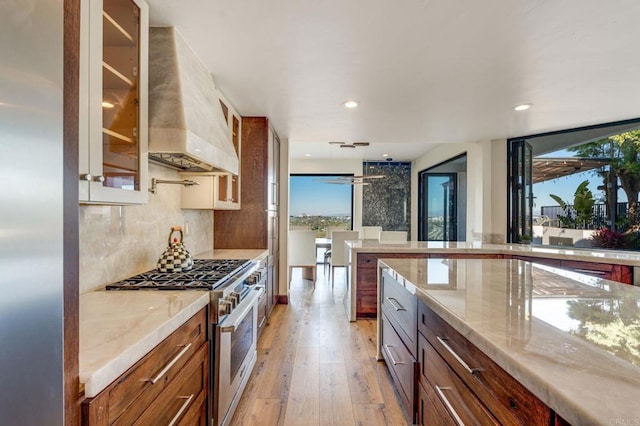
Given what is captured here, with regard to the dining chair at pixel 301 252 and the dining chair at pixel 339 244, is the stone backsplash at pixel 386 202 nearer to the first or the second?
the dining chair at pixel 339 244

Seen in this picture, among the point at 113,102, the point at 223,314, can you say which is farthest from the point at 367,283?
the point at 113,102

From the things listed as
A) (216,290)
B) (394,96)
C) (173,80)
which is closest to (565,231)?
(394,96)

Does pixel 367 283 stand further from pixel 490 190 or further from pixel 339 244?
pixel 490 190

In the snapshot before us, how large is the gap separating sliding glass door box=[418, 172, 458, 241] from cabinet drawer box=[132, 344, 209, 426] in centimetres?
607

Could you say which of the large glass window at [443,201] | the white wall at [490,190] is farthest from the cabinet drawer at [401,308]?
the large glass window at [443,201]

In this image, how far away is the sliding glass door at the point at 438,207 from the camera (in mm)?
6728

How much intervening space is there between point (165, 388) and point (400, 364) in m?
1.36

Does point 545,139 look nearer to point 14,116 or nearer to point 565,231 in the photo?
point 565,231

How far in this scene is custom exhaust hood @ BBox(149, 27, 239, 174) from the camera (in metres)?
1.56

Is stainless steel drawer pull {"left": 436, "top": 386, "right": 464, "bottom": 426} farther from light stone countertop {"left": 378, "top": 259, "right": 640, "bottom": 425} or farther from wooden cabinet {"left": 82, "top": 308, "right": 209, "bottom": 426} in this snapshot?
wooden cabinet {"left": 82, "top": 308, "right": 209, "bottom": 426}

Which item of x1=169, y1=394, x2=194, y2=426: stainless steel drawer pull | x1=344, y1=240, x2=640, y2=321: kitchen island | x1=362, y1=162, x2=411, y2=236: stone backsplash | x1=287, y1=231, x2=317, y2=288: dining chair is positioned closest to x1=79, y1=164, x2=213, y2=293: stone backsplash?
x1=169, y1=394, x2=194, y2=426: stainless steel drawer pull

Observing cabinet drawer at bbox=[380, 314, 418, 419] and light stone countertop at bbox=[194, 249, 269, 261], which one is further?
light stone countertop at bbox=[194, 249, 269, 261]

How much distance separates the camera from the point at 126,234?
1.84 meters

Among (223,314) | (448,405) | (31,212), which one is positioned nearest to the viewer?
(31,212)
